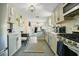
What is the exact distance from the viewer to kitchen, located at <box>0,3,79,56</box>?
7.45 feet

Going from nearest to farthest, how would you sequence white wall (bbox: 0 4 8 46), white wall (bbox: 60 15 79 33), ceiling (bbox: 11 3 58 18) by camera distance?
1. white wall (bbox: 0 4 8 46)
2. ceiling (bbox: 11 3 58 18)
3. white wall (bbox: 60 15 79 33)

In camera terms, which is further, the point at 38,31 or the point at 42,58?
the point at 38,31

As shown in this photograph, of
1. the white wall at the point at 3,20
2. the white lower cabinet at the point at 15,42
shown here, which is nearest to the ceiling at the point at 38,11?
the white wall at the point at 3,20

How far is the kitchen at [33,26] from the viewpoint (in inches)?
89.4

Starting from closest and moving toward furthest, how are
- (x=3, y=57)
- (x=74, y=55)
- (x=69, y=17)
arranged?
1. (x=74, y=55)
2. (x=3, y=57)
3. (x=69, y=17)

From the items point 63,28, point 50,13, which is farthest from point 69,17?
point 50,13

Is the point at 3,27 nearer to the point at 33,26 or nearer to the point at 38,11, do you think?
the point at 33,26

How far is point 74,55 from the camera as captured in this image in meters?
2.02

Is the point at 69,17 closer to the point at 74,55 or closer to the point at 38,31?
the point at 38,31

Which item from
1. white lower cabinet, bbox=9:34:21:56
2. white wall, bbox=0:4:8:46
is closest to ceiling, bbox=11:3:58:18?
white wall, bbox=0:4:8:46

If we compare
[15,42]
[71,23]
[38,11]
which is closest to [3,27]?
[15,42]

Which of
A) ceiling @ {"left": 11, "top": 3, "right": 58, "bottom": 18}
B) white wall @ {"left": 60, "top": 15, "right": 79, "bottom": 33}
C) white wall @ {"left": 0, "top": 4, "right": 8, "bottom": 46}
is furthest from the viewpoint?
white wall @ {"left": 60, "top": 15, "right": 79, "bottom": 33}

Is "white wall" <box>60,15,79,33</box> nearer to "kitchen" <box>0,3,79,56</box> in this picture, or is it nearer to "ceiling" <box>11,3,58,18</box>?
"kitchen" <box>0,3,79,56</box>

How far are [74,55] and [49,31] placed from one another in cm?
101
